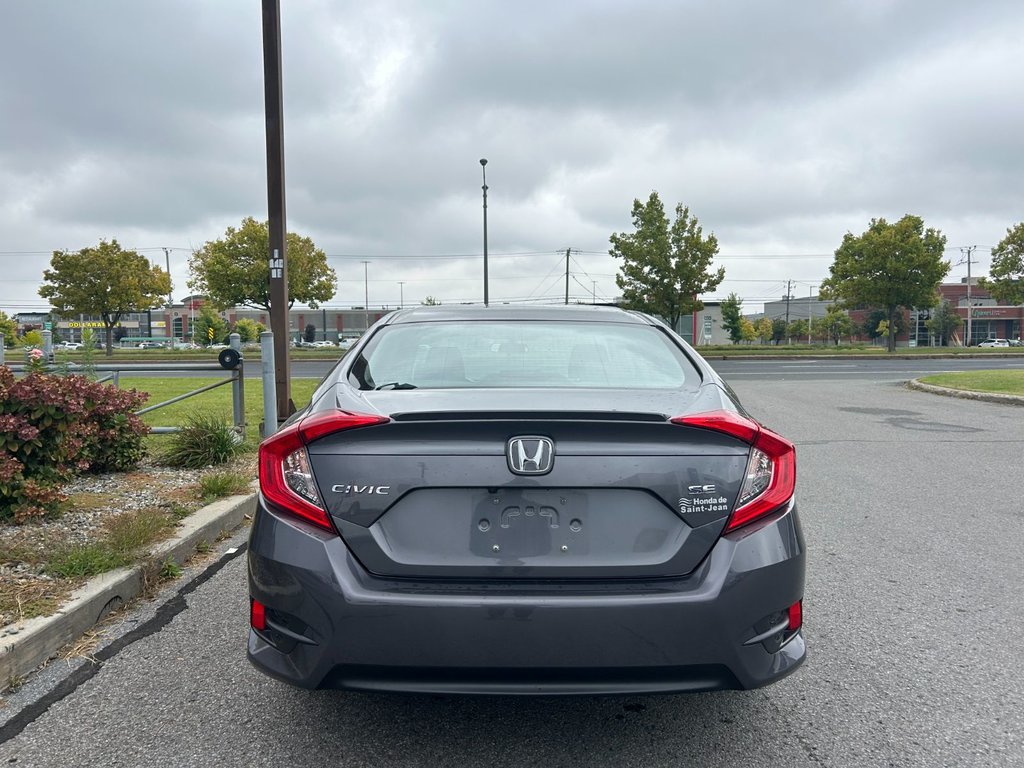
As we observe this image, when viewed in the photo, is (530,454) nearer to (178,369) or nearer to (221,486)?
(221,486)

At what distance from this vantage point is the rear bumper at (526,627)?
2.19m

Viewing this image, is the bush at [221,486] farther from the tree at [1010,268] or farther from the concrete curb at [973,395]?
the tree at [1010,268]

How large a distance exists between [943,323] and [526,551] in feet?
311

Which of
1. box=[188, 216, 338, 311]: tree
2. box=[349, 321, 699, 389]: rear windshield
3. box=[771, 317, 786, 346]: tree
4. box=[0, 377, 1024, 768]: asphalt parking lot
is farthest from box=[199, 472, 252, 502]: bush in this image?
box=[771, 317, 786, 346]: tree

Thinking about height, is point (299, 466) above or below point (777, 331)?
below

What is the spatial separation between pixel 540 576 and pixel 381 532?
500mm

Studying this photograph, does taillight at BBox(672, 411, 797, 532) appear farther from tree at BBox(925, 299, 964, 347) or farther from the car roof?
tree at BBox(925, 299, 964, 347)

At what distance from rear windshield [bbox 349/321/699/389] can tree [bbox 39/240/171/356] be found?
4563cm

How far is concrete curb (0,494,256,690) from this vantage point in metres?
3.08

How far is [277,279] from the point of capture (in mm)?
8922

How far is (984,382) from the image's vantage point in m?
17.9

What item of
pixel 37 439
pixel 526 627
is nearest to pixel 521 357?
pixel 526 627

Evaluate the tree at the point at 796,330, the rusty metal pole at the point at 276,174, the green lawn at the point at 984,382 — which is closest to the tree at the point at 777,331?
the tree at the point at 796,330

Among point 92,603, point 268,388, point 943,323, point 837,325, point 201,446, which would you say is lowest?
point 92,603
